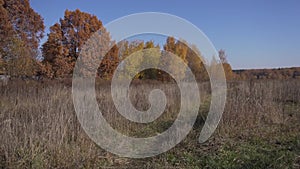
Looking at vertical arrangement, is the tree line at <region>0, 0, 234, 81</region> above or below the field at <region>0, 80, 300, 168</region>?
above

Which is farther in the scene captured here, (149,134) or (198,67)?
(198,67)

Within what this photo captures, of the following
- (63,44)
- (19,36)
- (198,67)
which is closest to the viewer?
(198,67)

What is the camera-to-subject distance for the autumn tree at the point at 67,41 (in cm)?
1862

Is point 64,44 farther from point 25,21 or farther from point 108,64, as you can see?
point 108,64

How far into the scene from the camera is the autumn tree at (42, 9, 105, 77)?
1862 cm

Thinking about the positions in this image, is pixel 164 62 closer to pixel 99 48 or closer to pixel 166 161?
pixel 99 48

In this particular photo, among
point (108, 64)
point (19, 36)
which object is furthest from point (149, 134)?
point (19, 36)

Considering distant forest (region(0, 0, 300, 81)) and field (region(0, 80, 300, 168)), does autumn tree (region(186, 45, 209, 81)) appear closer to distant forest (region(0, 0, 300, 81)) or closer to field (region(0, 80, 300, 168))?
distant forest (region(0, 0, 300, 81))

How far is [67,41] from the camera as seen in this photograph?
67.0ft

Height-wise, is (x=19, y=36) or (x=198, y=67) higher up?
(x=19, y=36)

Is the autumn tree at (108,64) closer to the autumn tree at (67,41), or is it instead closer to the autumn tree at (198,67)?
the autumn tree at (67,41)

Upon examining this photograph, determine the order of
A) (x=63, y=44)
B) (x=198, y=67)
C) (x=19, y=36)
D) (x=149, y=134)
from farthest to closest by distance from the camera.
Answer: (x=63, y=44) < (x=19, y=36) < (x=198, y=67) < (x=149, y=134)

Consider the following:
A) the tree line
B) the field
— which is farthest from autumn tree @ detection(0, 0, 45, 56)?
the field

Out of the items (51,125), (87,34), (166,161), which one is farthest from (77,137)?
(87,34)
